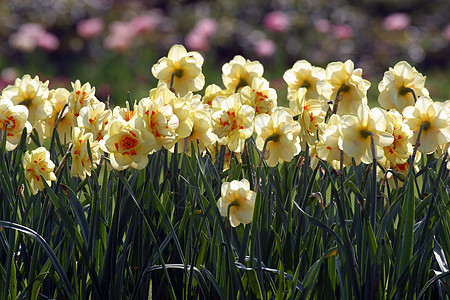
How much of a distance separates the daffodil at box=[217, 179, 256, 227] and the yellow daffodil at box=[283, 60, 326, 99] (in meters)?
0.57

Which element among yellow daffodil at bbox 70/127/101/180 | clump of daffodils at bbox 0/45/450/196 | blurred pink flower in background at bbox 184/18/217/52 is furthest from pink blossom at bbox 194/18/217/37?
yellow daffodil at bbox 70/127/101/180

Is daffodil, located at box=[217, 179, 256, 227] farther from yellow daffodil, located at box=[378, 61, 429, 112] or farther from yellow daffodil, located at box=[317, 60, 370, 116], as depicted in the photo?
yellow daffodil, located at box=[378, 61, 429, 112]

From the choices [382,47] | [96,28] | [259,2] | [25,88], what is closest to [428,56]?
[382,47]

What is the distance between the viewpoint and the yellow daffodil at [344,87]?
69.1 inches

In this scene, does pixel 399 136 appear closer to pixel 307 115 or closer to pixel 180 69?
pixel 307 115

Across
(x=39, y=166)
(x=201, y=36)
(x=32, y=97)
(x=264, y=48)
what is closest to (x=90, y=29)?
(x=201, y=36)

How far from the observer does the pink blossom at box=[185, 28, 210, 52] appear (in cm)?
684

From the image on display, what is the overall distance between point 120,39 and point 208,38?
969 mm

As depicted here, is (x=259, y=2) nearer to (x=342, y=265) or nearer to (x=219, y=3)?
(x=219, y=3)

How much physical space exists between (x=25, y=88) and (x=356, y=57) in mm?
6089

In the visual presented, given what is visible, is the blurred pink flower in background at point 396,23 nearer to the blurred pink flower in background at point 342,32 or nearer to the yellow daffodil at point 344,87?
the blurred pink flower in background at point 342,32

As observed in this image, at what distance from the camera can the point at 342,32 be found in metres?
7.52

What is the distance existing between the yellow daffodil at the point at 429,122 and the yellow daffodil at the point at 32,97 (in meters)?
0.96

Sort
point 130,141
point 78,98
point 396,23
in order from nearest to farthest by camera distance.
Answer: point 130,141, point 78,98, point 396,23
